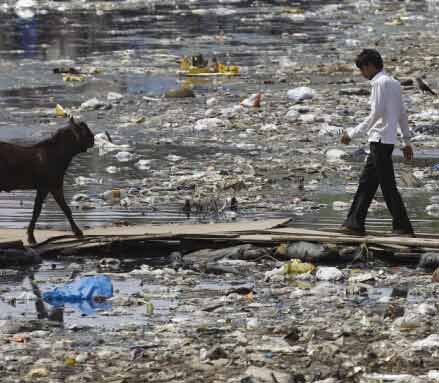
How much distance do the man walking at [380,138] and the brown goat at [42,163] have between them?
1757mm

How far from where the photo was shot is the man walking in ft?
30.3

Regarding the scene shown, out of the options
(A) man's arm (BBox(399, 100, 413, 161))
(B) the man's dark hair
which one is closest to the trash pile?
(A) man's arm (BBox(399, 100, 413, 161))

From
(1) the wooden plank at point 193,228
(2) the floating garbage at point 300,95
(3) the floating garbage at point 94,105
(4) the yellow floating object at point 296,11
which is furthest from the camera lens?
(4) the yellow floating object at point 296,11

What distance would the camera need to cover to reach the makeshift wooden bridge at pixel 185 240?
9.09 m

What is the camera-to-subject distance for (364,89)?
18062 mm

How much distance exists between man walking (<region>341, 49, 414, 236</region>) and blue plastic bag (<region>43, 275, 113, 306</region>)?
2015mm

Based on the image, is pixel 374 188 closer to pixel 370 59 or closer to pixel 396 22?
pixel 370 59

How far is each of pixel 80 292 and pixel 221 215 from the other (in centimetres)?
310

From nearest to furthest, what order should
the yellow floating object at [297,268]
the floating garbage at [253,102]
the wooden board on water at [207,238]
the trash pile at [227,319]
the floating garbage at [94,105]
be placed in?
1. the trash pile at [227,319]
2. the yellow floating object at [297,268]
3. the wooden board on water at [207,238]
4. the floating garbage at [253,102]
5. the floating garbage at [94,105]

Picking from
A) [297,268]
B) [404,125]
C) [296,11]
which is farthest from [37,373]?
[296,11]

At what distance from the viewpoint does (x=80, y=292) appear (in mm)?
8023

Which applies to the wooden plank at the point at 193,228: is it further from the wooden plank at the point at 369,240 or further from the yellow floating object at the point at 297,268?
the yellow floating object at the point at 297,268

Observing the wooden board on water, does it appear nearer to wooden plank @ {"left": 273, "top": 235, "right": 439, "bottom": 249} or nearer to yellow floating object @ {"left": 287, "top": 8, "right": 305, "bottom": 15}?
wooden plank @ {"left": 273, "top": 235, "right": 439, "bottom": 249}

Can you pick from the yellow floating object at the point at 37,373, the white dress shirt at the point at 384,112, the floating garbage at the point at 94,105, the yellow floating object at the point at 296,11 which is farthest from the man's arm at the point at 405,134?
the yellow floating object at the point at 296,11
